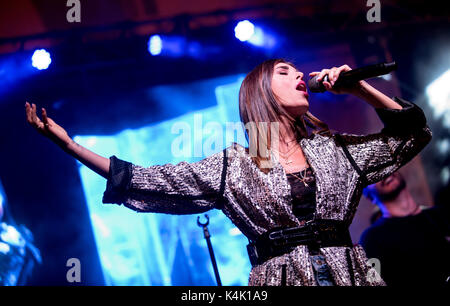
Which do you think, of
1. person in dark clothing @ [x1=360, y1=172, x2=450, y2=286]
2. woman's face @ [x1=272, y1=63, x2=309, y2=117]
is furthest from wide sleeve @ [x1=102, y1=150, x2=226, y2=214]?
person in dark clothing @ [x1=360, y1=172, x2=450, y2=286]

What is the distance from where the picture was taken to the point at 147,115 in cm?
426

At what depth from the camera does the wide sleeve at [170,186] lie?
1.64 metres

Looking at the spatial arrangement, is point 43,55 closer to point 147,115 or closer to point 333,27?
point 147,115

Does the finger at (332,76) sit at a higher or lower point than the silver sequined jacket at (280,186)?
higher

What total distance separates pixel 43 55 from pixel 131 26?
914mm

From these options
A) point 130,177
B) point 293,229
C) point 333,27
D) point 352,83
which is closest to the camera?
point 293,229

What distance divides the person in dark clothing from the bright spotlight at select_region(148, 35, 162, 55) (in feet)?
8.25

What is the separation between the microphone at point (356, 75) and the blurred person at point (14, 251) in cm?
330

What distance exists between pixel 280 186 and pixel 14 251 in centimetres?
325

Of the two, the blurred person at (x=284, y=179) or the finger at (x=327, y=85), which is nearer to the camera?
the blurred person at (x=284, y=179)

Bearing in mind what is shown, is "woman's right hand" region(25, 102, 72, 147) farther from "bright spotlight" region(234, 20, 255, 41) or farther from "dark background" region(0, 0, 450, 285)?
"bright spotlight" region(234, 20, 255, 41)

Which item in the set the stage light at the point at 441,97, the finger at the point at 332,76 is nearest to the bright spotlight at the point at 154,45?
the finger at the point at 332,76

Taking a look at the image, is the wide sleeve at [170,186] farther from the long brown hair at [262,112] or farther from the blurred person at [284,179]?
the long brown hair at [262,112]

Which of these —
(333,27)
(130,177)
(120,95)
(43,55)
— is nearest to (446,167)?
(333,27)
